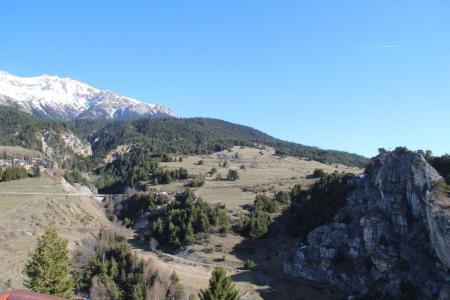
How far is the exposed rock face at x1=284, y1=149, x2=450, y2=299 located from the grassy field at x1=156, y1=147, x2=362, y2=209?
31.8 m

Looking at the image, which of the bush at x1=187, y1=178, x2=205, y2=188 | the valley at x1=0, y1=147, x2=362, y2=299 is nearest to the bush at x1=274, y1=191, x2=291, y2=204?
the valley at x1=0, y1=147, x2=362, y2=299

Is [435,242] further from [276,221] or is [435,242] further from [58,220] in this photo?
[58,220]

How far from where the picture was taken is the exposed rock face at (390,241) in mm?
53031

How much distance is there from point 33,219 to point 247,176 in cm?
7500

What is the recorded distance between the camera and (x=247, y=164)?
174625mm

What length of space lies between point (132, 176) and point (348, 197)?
85.0 m

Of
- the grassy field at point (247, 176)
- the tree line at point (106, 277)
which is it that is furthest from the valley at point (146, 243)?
the tree line at point (106, 277)

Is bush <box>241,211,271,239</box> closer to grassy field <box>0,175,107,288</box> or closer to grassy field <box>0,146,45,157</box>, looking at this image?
grassy field <box>0,175,107,288</box>

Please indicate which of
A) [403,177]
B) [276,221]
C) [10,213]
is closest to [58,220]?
[10,213]

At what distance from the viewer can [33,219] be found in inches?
3167

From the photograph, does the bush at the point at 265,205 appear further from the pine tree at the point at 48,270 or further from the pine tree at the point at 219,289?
the pine tree at the point at 48,270

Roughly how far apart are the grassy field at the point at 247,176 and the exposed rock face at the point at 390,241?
3178cm

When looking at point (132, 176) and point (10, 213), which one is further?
point (132, 176)

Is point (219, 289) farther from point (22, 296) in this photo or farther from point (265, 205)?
point (265, 205)
